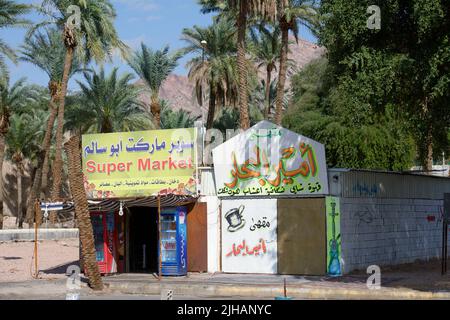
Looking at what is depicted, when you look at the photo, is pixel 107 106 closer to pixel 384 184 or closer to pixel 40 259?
pixel 40 259

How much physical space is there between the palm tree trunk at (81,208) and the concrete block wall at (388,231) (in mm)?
7480

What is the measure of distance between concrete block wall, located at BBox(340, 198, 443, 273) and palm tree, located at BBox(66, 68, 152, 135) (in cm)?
2172

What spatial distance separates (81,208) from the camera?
21.5 meters

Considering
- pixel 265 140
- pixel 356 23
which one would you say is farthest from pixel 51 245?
pixel 356 23

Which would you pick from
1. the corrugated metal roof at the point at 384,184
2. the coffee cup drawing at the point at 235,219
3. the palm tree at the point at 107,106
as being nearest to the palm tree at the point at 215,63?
the palm tree at the point at 107,106

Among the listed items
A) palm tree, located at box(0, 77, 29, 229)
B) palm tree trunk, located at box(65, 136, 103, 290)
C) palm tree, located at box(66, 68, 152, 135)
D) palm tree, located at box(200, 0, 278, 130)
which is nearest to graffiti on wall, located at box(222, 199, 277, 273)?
palm tree trunk, located at box(65, 136, 103, 290)

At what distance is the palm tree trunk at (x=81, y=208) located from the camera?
69.9 feet

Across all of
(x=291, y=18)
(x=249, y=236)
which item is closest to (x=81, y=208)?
(x=249, y=236)

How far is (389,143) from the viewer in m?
50.0

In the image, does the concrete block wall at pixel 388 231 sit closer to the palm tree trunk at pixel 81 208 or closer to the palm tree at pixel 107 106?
the palm tree trunk at pixel 81 208

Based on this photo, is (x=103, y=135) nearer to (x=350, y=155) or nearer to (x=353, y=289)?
(x=353, y=289)
